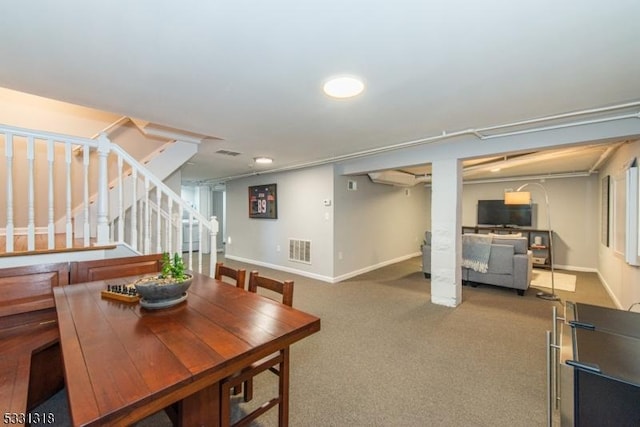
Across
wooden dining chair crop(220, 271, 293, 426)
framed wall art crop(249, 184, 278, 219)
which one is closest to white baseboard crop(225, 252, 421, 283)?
framed wall art crop(249, 184, 278, 219)

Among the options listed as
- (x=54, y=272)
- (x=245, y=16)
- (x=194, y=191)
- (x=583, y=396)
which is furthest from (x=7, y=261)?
(x=194, y=191)

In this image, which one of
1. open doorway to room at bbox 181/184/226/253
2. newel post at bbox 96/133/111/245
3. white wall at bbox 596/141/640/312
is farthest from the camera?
open doorway to room at bbox 181/184/226/253


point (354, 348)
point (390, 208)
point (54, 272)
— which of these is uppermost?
point (390, 208)

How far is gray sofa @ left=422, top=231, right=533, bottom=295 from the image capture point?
406 cm

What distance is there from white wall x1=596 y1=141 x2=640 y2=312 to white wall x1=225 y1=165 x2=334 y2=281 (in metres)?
3.58

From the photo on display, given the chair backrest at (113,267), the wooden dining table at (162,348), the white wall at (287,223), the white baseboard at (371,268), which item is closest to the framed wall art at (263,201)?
the white wall at (287,223)

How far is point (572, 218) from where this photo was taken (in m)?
5.93

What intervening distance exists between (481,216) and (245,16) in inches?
283

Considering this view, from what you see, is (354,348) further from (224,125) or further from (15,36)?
(15,36)

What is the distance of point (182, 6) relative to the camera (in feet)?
3.96

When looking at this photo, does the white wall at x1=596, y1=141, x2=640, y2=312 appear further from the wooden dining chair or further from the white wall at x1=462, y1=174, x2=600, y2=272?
the wooden dining chair

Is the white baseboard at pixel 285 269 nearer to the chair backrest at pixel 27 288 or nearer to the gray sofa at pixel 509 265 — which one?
the gray sofa at pixel 509 265

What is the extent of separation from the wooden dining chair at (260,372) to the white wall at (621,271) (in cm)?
342

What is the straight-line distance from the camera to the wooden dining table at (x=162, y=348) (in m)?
0.79
